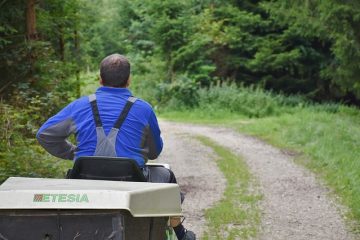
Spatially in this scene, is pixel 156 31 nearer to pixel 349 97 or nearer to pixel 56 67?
pixel 349 97

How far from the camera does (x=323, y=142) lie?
14.6 metres

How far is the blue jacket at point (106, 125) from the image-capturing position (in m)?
4.71

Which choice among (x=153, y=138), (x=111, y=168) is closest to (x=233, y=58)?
(x=153, y=138)

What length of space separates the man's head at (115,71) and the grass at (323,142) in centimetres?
442

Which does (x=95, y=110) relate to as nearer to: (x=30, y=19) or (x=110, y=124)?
(x=110, y=124)

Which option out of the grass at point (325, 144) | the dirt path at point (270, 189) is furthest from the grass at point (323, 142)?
the dirt path at point (270, 189)

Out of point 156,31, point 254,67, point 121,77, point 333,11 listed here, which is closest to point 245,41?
point 254,67

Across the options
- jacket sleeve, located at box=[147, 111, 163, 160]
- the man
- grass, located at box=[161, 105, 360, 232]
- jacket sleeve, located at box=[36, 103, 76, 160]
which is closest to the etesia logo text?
the man

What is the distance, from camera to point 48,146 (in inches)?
195

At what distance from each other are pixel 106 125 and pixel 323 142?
10.7 metres

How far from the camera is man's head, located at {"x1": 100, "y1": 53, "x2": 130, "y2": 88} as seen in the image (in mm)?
4844

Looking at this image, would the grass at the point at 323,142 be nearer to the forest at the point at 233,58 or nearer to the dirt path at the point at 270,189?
the dirt path at the point at 270,189

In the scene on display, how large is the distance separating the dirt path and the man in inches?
124

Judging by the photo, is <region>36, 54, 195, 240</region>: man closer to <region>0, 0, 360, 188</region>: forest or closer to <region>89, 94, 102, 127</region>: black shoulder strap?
<region>89, 94, 102, 127</region>: black shoulder strap
